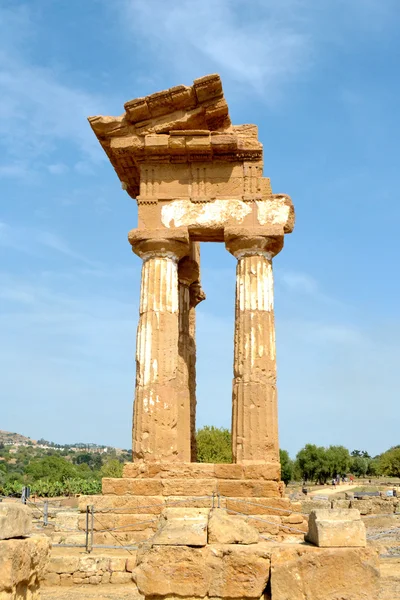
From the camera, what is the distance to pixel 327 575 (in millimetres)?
5344

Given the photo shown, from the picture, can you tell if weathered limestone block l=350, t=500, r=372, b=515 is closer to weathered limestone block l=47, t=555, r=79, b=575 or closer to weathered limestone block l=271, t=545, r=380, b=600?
weathered limestone block l=47, t=555, r=79, b=575

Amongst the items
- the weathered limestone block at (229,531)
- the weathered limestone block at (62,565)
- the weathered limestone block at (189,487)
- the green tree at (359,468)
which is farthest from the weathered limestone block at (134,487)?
the green tree at (359,468)

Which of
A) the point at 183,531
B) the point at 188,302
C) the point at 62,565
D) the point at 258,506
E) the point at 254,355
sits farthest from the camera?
the point at 188,302

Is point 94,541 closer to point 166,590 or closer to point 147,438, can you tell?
point 147,438

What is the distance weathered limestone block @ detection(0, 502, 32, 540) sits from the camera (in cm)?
528

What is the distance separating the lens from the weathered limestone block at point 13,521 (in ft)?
17.3

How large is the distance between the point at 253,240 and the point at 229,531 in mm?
10966

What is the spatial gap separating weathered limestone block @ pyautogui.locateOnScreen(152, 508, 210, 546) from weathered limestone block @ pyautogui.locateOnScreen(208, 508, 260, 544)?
0.31 ft

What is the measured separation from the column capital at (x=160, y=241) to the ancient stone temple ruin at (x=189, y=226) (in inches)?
1.0

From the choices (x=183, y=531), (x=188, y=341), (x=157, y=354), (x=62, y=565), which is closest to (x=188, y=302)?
(x=188, y=341)

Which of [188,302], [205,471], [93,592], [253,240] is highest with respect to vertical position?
[253,240]

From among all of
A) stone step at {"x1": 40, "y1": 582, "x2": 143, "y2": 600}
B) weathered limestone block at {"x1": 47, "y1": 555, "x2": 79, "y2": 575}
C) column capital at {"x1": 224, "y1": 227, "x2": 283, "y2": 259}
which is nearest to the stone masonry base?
weathered limestone block at {"x1": 47, "y1": 555, "x2": 79, "y2": 575}

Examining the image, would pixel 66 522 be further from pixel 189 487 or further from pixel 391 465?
pixel 391 465

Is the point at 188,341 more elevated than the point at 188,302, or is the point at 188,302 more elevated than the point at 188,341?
the point at 188,302
